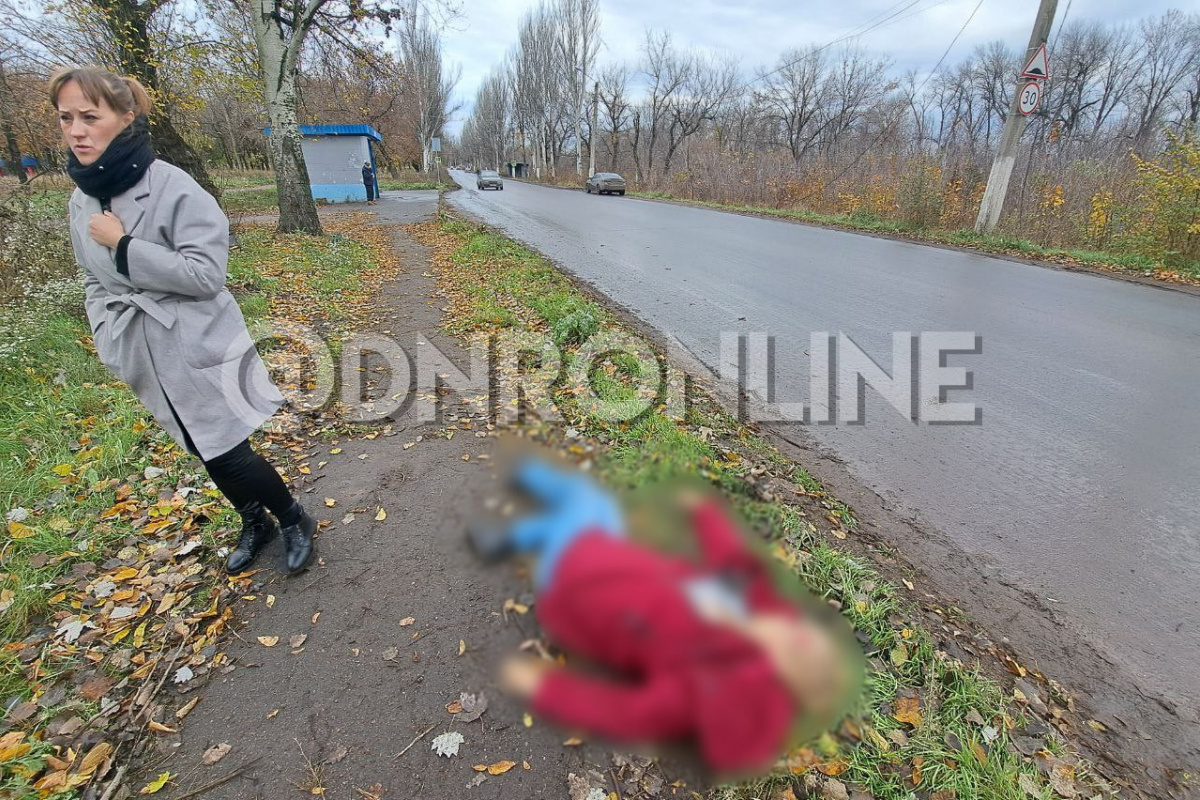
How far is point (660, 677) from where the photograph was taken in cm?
42

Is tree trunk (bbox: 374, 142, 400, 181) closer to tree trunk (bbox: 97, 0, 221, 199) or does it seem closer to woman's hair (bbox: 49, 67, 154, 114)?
tree trunk (bbox: 97, 0, 221, 199)

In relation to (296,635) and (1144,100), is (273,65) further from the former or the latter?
(1144,100)

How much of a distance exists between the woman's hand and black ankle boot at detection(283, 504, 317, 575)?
55.5 inches

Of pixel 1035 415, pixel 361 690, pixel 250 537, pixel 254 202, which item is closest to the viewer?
pixel 361 690

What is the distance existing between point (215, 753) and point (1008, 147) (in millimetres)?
14791

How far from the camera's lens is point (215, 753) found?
→ 197 cm

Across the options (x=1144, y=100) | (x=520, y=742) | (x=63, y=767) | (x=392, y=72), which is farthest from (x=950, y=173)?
(x=1144, y=100)

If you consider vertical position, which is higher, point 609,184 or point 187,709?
point 609,184

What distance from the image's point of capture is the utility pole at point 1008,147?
10586 mm

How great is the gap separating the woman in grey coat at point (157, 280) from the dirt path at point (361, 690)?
0.61 metres

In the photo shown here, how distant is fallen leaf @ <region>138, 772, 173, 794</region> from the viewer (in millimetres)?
1849

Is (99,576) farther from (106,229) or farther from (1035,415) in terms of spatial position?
(1035,415)

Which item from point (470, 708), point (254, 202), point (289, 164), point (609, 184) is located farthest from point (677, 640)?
point (609, 184)

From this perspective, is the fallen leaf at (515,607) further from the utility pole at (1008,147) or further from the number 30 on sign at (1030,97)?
the number 30 on sign at (1030,97)
